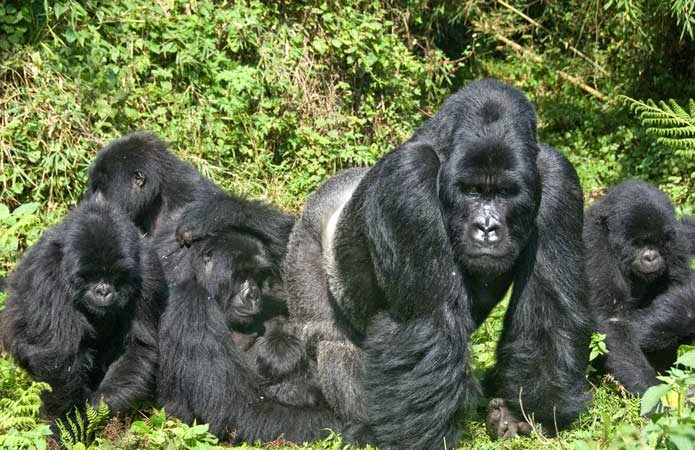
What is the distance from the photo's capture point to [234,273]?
5.87 meters

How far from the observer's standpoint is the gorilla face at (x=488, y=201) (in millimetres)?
4723

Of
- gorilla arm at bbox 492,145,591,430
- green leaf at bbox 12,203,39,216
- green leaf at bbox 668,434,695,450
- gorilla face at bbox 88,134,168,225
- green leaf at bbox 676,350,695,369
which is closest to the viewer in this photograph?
green leaf at bbox 668,434,695,450

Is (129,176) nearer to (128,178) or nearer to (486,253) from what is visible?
(128,178)

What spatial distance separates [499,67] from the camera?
11695 millimetres

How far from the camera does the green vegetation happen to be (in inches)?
303

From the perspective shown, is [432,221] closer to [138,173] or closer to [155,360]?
[155,360]

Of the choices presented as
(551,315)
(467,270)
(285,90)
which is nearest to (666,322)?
(551,315)

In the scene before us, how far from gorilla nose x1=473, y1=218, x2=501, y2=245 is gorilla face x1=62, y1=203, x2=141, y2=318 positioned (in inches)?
80.8

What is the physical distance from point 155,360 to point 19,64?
3.51 meters

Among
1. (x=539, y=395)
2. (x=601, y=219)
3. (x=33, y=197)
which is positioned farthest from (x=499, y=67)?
(x=539, y=395)

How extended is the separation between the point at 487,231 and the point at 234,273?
1.83 metres

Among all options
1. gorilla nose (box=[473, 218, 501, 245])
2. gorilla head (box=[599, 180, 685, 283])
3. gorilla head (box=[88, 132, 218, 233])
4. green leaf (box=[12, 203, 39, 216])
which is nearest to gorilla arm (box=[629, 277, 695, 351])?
gorilla head (box=[599, 180, 685, 283])

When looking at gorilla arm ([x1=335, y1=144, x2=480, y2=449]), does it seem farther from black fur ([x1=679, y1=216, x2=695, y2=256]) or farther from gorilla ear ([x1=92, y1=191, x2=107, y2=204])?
gorilla ear ([x1=92, y1=191, x2=107, y2=204])

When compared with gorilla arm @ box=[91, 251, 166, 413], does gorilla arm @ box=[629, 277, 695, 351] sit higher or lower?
higher
